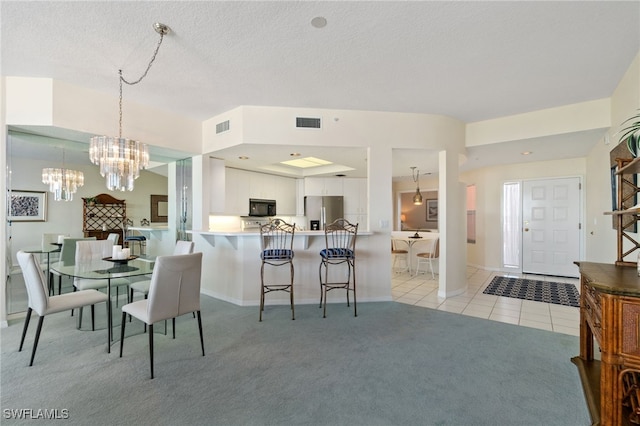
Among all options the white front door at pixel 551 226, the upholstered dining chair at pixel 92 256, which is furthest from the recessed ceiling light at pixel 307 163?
the white front door at pixel 551 226

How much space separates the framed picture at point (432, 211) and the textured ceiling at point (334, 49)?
6.18m

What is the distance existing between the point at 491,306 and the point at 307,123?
3.44 m

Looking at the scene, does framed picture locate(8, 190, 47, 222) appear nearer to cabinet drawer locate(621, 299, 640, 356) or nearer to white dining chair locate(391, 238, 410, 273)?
white dining chair locate(391, 238, 410, 273)

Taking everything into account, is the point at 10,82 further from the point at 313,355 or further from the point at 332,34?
the point at 313,355

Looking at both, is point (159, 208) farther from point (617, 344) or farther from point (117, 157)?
point (617, 344)

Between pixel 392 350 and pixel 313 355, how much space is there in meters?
0.70

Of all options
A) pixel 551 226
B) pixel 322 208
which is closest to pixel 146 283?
pixel 322 208

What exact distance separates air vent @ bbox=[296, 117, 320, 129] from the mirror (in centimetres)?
587

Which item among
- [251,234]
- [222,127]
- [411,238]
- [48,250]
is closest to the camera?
[251,234]

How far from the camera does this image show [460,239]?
4.50 meters

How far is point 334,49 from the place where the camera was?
255 centimetres

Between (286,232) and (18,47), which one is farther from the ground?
(18,47)

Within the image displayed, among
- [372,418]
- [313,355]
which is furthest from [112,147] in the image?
[372,418]

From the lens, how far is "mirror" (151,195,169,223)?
313 inches
